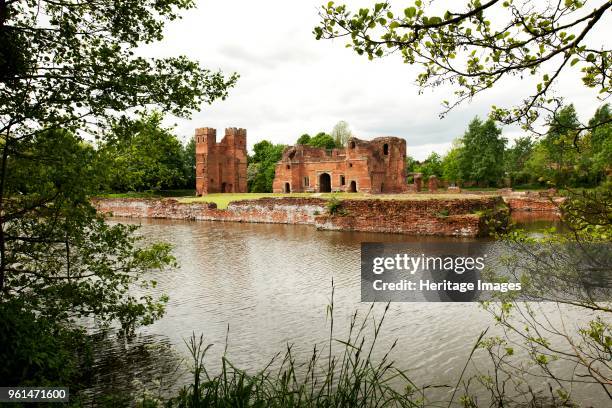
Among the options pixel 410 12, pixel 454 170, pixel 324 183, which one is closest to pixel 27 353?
pixel 410 12

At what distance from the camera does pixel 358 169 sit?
142 feet

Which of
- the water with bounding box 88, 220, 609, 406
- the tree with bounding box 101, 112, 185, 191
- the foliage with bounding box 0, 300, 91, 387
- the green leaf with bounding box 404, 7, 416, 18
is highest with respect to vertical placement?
the green leaf with bounding box 404, 7, 416, 18

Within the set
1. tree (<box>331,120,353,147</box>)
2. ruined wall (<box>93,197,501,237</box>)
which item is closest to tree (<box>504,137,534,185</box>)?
tree (<box>331,120,353,147</box>)

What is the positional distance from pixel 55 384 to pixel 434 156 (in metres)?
88.7

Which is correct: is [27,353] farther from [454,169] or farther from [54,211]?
[454,169]

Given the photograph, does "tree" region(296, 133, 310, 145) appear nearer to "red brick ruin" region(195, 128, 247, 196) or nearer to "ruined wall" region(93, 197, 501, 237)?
"red brick ruin" region(195, 128, 247, 196)

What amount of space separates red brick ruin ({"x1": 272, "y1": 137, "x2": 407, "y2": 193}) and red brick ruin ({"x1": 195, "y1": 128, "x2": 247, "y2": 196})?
787 cm

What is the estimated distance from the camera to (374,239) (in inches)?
735

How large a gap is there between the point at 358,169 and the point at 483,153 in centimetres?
2231

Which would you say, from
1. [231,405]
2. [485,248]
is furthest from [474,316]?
[485,248]

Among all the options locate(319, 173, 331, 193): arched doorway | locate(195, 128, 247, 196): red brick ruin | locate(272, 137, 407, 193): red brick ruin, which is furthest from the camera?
locate(195, 128, 247, 196): red brick ruin

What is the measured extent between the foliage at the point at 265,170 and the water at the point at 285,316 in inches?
1917

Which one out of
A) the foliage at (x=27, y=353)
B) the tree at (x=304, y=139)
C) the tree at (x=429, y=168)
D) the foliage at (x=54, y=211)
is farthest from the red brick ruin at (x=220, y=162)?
the foliage at (x=27, y=353)

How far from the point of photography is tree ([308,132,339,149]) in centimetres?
7538
